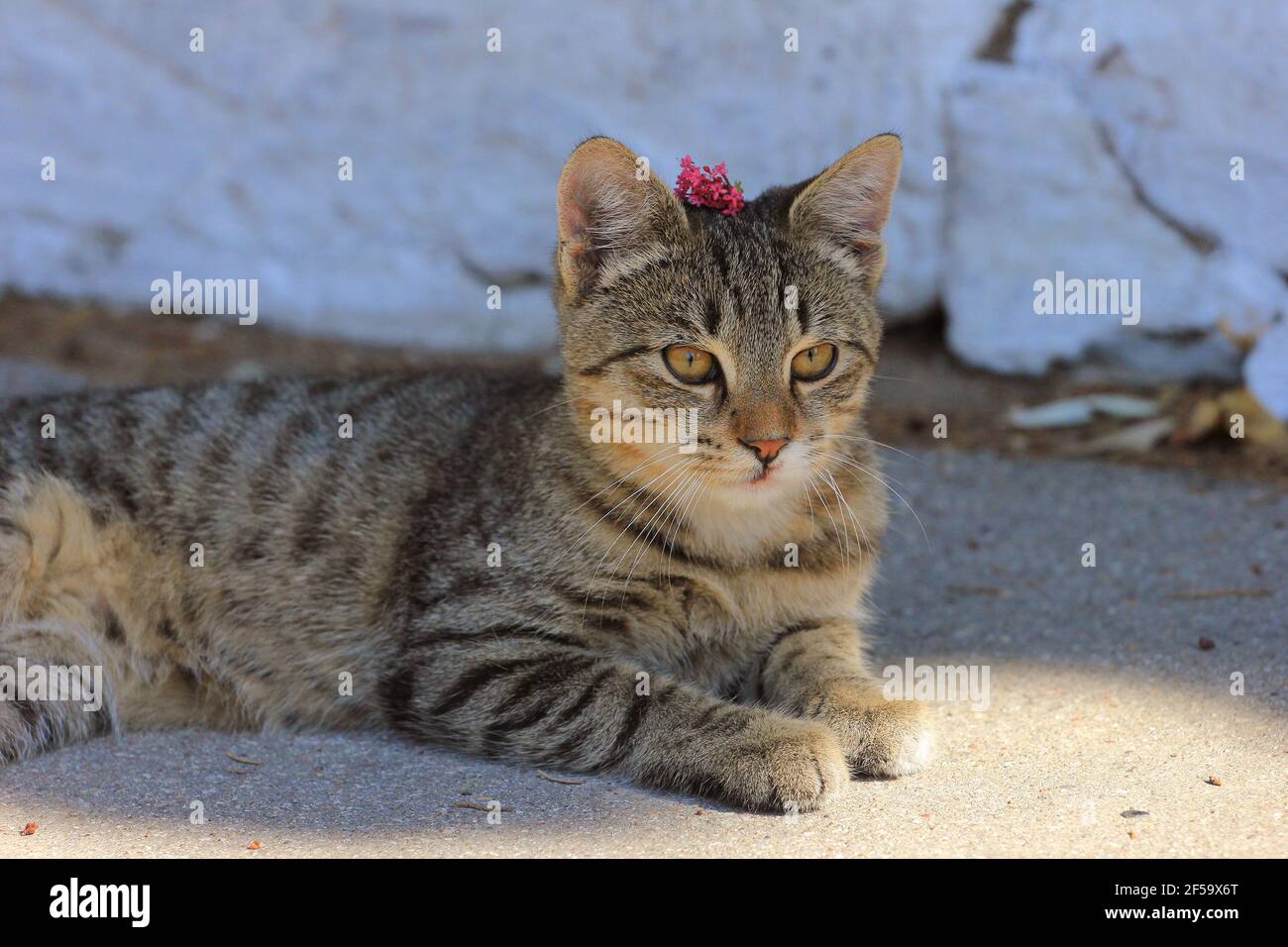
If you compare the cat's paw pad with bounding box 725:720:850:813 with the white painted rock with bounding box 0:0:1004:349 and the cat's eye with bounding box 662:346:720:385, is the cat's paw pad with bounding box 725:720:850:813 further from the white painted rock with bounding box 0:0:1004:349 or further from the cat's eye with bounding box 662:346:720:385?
the white painted rock with bounding box 0:0:1004:349

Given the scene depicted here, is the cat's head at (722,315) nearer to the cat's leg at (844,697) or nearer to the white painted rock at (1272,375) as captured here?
the cat's leg at (844,697)

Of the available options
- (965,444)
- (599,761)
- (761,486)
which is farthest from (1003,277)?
(599,761)

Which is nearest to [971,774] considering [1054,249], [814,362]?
[814,362]

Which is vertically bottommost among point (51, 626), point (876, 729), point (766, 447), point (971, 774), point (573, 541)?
point (971, 774)

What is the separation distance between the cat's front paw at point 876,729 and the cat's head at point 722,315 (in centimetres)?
59

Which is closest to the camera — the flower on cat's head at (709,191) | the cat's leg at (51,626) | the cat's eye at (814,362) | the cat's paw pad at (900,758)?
the cat's paw pad at (900,758)

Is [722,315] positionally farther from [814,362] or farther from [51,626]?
[51,626]

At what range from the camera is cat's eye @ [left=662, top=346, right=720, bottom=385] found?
3.72 metres

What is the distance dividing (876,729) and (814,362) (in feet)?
3.28

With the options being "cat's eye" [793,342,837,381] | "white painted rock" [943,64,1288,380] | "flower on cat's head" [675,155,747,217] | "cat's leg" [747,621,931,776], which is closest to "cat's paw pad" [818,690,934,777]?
"cat's leg" [747,621,931,776]

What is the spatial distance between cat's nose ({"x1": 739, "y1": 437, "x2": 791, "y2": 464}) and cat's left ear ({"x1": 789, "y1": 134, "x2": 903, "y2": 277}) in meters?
0.74

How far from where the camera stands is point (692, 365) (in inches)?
147

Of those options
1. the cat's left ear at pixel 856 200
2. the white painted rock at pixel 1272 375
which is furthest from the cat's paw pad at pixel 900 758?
the white painted rock at pixel 1272 375

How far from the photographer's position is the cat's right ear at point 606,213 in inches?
150
